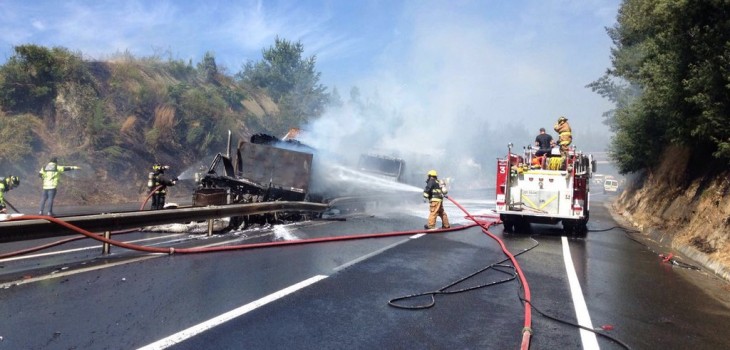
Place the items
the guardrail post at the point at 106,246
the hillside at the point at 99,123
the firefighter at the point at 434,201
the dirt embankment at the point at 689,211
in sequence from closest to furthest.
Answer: the guardrail post at the point at 106,246 < the dirt embankment at the point at 689,211 < the firefighter at the point at 434,201 < the hillside at the point at 99,123

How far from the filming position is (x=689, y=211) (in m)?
11.5

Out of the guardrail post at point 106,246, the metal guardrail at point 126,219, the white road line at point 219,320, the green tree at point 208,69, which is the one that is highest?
the green tree at point 208,69

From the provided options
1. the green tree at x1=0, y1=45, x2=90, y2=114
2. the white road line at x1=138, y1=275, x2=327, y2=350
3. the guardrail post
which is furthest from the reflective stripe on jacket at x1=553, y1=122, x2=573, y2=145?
the green tree at x1=0, y1=45, x2=90, y2=114

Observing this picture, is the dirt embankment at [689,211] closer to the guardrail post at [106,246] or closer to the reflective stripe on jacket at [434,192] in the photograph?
the reflective stripe on jacket at [434,192]

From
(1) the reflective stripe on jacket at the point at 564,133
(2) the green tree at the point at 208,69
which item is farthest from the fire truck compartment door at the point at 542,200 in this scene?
(2) the green tree at the point at 208,69

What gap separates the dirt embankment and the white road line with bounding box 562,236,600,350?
8.29 ft

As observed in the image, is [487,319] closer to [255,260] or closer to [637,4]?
[255,260]

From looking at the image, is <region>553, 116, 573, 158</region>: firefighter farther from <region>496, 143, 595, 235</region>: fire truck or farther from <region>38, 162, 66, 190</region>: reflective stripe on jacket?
<region>38, 162, 66, 190</region>: reflective stripe on jacket

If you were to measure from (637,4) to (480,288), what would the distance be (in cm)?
1307

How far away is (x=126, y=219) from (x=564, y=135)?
1042 centimetres

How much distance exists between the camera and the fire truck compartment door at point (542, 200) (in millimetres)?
11516

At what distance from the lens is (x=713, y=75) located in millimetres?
9164

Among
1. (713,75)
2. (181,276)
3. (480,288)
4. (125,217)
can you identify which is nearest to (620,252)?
(713,75)

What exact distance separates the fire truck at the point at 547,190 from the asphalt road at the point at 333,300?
2.75m
